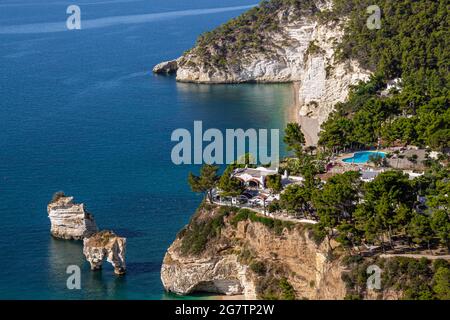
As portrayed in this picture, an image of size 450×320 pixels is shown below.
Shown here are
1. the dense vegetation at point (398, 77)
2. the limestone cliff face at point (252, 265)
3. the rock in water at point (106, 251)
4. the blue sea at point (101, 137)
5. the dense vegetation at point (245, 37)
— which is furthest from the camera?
the dense vegetation at point (245, 37)

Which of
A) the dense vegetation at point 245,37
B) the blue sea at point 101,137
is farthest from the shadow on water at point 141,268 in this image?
the dense vegetation at point 245,37

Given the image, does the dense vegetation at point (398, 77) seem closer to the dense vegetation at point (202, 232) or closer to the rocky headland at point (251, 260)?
the dense vegetation at point (202, 232)

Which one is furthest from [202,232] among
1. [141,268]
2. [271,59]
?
[271,59]

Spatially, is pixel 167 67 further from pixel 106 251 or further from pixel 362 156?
pixel 106 251

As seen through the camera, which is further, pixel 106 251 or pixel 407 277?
pixel 106 251

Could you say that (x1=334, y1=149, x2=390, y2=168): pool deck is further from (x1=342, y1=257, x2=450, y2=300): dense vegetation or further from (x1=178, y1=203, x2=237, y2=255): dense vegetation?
(x1=342, y1=257, x2=450, y2=300): dense vegetation

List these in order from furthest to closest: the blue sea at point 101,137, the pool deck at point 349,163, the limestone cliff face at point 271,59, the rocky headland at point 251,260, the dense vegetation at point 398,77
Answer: the limestone cliff face at point 271,59
the dense vegetation at point 398,77
the pool deck at point 349,163
the blue sea at point 101,137
the rocky headland at point 251,260

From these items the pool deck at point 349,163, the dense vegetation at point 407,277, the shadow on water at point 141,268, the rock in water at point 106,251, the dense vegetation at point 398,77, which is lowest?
the shadow on water at point 141,268
